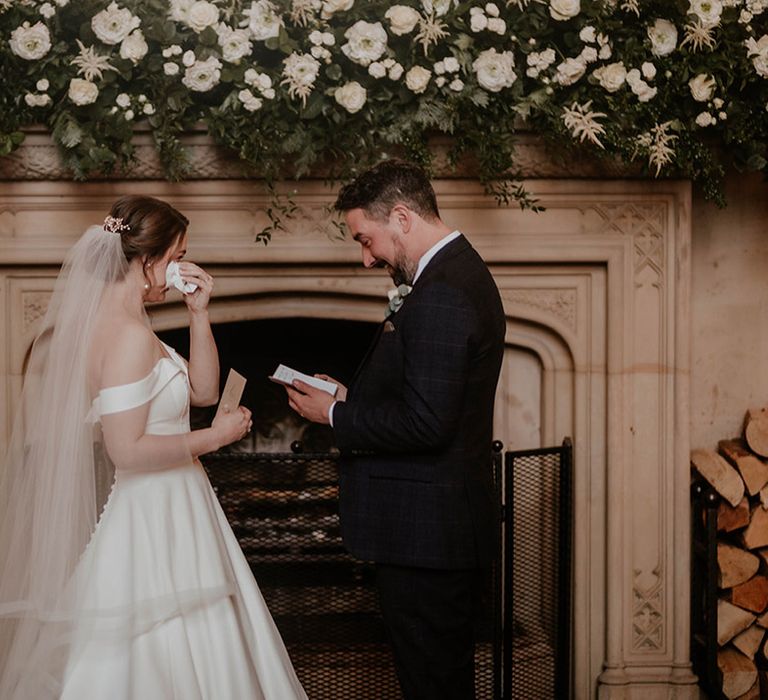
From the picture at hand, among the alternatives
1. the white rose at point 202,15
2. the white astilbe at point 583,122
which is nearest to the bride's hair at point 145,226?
the white rose at point 202,15

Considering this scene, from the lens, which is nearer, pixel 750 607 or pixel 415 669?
pixel 415 669

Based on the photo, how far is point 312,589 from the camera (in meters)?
3.53

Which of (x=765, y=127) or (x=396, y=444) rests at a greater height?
(x=765, y=127)

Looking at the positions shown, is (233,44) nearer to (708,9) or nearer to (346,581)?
(708,9)

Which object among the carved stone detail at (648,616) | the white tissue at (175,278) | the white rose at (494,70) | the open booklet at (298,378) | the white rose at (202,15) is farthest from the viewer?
the carved stone detail at (648,616)

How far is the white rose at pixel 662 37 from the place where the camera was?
3180 mm

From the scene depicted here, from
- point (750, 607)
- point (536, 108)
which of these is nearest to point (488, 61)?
point (536, 108)

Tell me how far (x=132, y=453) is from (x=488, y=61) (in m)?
1.59

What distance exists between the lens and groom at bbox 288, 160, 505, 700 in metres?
2.58

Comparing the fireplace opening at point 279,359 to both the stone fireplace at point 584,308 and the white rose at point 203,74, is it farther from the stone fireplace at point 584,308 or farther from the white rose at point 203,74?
the white rose at point 203,74

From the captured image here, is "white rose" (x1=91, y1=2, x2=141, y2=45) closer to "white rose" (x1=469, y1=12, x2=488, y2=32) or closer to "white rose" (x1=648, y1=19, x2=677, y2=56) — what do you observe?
"white rose" (x1=469, y1=12, x2=488, y2=32)

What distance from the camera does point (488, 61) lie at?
10.2 feet

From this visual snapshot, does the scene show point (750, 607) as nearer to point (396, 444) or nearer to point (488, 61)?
point (396, 444)

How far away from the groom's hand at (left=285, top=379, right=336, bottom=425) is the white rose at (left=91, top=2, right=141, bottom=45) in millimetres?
1173
